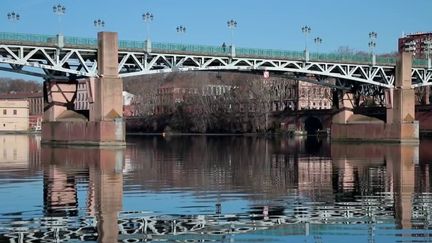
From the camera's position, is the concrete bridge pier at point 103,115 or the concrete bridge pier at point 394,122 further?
the concrete bridge pier at point 394,122

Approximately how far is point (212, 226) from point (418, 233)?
15.4ft

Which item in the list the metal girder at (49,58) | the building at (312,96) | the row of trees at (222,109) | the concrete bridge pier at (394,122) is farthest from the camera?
the building at (312,96)

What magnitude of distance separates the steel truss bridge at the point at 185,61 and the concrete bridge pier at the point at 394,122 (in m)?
2.49

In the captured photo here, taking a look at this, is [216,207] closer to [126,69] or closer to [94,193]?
[94,193]

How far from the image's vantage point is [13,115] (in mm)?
171750

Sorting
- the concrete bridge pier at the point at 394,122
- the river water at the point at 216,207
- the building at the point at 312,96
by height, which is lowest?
the river water at the point at 216,207

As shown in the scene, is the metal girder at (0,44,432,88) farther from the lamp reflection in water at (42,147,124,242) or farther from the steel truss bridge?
the lamp reflection in water at (42,147,124,242)

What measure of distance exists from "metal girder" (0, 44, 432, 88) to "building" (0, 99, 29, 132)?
99.7m

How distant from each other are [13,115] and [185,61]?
4081 inches

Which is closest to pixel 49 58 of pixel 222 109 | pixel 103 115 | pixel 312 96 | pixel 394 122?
pixel 103 115

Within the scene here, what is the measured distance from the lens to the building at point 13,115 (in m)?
170

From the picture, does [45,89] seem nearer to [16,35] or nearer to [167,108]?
[16,35]

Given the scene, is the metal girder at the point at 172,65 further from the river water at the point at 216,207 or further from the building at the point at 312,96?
the building at the point at 312,96

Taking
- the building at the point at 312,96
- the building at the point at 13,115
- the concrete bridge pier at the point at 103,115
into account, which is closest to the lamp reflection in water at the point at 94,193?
the concrete bridge pier at the point at 103,115
